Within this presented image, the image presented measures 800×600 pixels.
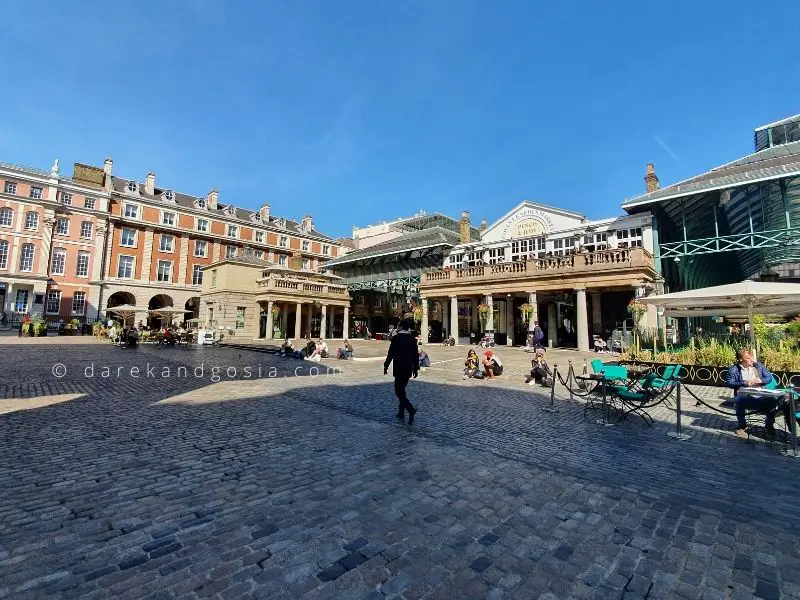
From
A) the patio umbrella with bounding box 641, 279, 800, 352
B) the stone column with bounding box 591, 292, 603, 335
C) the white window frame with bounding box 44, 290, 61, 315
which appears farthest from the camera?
the white window frame with bounding box 44, 290, 61, 315

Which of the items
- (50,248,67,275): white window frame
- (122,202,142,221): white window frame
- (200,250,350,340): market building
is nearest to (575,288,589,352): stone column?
(200,250,350,340): market building

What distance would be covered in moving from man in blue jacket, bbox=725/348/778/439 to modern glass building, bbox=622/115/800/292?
15.8 metres

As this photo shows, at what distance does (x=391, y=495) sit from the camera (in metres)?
3.96

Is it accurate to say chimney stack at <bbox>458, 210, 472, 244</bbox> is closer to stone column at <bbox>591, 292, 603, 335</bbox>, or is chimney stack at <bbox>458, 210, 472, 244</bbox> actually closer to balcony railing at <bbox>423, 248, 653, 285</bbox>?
balcony railing at <bbox>423, 248, 653, 285</bbox>

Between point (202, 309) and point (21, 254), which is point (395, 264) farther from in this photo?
point (21, 254)

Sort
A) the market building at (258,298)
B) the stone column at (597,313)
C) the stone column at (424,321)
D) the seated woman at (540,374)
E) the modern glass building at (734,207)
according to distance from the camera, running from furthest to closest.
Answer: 1. the market building at (258,298)
2. the stone column at (424,321)
3. the stone column at (597,313)
4. the modern glass building at (734,207)
5. the seated woman at (540,374)

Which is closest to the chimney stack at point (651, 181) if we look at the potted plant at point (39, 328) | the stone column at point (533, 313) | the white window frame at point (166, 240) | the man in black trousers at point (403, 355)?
the stone column at point (533, 313)

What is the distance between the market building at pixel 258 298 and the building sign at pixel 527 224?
19.2 meters

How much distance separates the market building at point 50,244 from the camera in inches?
A: 1476

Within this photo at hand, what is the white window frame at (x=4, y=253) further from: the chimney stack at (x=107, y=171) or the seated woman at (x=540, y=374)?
the seated woman at (x=540, y=374)

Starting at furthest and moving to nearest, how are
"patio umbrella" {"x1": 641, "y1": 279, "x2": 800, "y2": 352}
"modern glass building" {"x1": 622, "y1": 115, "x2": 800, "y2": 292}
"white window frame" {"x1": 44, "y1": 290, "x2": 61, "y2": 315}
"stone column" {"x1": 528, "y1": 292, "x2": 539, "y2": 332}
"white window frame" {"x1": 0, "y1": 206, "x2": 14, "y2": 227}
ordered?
1. "white window frame" {"x1": 44, "y1": 290, "x2": 61, "y2": 315}
2. "white window frame" {"x1": 0, "y1": 206, "x2": 14, "y2": 227}
3. "stone column" {"x1": 528, "y1": 292, "x2": 539, "y2": 332}
4. "modern glass building" {"x1": 622, "y1": 115, "x2": 800, "y2": 292}
5. "patio umbrella" {"x1": 641, "y1": 279, "x2": 800, "y2": 352}

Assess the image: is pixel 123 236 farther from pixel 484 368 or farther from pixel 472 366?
pixel 484 368

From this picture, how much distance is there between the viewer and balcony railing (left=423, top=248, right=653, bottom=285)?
68.2 feet

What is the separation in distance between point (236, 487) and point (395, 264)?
110 feet
